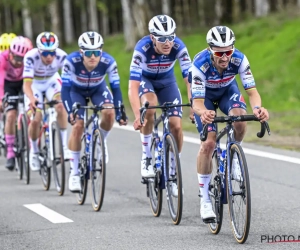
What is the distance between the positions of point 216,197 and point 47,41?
4384mm

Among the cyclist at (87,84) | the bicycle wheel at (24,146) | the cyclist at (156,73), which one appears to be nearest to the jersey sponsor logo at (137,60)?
the cyclist at (156,73)

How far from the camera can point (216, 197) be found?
807 cm

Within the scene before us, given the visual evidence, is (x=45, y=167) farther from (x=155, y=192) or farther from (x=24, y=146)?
(x=155, y=192)

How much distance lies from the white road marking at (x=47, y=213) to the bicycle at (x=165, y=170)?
0.96 metres

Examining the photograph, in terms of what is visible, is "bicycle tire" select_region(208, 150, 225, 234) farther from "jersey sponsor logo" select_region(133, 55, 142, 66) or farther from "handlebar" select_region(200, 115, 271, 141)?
"jersey sponsor logo" select_region(133, 55, 142, 66)

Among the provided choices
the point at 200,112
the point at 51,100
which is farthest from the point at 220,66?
the point at 51,100

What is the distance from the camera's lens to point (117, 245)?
25.2ft

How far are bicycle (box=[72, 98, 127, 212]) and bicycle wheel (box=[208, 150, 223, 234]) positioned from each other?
1814mm

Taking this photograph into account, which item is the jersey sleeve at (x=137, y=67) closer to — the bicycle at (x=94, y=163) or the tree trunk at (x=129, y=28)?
the bicycle at (x=94, y=163)

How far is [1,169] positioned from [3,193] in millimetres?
2521

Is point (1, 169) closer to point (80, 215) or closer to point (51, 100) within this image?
point (51, 100)

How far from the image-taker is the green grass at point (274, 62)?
17906 millimetres

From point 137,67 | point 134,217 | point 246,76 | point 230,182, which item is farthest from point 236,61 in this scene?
point 134,217

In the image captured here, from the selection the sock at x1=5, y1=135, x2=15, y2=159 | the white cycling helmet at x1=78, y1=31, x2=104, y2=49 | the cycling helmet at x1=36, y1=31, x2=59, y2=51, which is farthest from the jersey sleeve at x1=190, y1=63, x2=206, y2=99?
the sock at x1=5, y1=135, x2=15, y2=159
